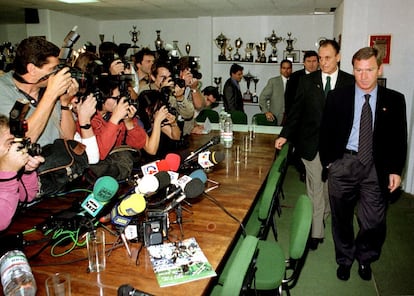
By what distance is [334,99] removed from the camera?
9.11 feet

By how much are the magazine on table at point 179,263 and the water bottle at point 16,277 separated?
45 cm

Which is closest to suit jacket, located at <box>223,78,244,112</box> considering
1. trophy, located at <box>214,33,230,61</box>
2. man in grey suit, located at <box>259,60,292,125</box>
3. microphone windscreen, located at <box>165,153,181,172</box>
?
man in grey suit, located at <box>259,60,292,125</box>

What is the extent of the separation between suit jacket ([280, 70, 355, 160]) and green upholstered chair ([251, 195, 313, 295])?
1148 mm

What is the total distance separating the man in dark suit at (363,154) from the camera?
2625 millimetres

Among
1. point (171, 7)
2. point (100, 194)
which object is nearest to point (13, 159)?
point (100, 194)

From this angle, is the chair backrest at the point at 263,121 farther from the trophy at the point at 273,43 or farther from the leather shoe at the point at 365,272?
the leather shoe at the point at 365,272

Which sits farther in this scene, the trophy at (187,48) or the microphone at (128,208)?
the trophy at (187,48)

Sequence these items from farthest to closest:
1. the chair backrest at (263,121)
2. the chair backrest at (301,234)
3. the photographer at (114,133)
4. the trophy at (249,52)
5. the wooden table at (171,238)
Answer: the trophy at (249,52)
the chair backrest at (263,121)
the photographer at (114,133)
the chair backrest at (301,234)
the wooden table at (171,238)

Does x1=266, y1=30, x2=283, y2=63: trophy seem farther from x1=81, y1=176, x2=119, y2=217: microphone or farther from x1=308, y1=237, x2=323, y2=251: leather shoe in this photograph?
x1=81, y1=176, x2=119, y2=217: microphone

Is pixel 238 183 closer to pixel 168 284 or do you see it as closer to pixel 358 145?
pixel 358 145

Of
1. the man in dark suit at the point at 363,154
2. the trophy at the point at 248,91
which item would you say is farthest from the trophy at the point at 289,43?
the man in dark suit at the point at 363,154

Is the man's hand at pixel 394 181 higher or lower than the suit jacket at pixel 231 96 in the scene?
lower

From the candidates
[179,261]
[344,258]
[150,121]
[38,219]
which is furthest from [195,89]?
[179,261]

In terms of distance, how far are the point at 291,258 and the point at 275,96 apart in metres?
4.48
